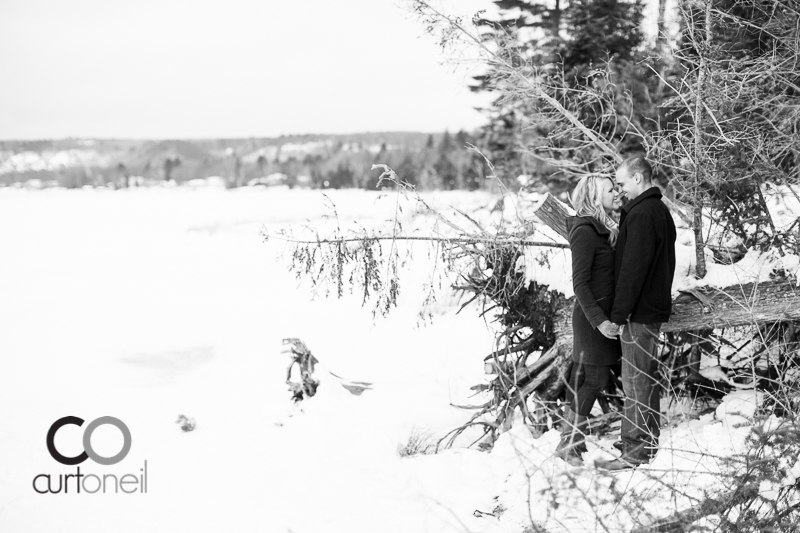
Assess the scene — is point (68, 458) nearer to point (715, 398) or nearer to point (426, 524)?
point (426, 524)

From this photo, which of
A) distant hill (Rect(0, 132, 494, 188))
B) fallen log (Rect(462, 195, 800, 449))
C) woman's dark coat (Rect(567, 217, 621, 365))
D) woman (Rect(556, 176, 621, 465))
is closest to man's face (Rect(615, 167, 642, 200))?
woman (Rect(556, 176, 621, 465))

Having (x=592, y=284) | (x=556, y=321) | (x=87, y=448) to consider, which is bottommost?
(x=87, y=448)

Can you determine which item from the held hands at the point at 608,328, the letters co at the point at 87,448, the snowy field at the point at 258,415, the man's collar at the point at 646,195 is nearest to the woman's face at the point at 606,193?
the man's collar at the point at 646,195

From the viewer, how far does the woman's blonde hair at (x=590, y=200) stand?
4.20 metres

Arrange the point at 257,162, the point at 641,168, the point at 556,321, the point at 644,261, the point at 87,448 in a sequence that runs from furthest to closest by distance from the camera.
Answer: the point at 257,162
the point at 87,448
the point at 556,321
the point at 641,168
the point at 644,261

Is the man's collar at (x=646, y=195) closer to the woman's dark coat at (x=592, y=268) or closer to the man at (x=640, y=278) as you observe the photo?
the man at (x=640, y=278)

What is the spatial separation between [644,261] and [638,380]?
2.67ft

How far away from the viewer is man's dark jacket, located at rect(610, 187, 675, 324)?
12.8ft

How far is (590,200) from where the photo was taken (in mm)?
4219

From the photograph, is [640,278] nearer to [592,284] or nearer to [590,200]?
[592,284]

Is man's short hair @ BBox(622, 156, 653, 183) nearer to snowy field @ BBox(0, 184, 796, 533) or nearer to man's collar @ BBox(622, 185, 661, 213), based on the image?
man's collar @ BBox(622, 185, 661, 213)

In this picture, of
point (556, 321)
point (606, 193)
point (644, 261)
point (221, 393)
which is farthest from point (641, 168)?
point (221, 393)

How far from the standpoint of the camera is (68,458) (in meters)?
6.10

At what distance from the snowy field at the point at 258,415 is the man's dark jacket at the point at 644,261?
0.82m
